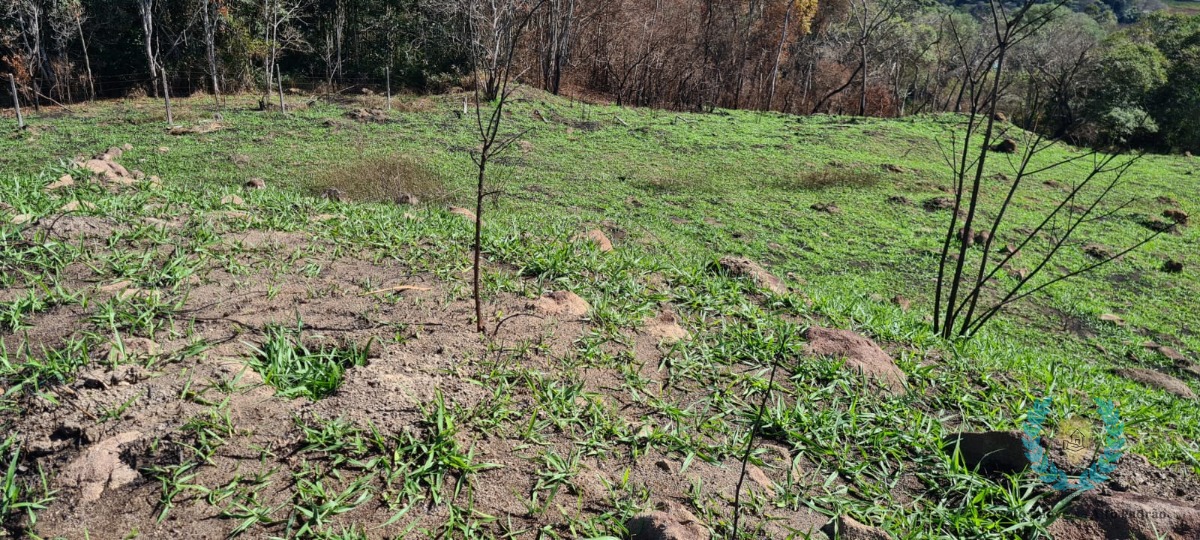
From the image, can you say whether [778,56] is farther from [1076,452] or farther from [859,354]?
[1076,452]

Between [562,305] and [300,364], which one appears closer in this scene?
[300,364]

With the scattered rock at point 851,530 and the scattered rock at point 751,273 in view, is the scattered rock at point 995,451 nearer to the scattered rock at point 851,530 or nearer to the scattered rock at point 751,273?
the scattered rock at point 851,530

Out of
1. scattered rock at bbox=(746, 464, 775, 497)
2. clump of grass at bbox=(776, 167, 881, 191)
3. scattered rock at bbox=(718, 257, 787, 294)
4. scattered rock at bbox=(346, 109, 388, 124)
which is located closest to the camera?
scattered rock at bbox=(746, 464, 775, 497)

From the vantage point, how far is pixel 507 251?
3865mm

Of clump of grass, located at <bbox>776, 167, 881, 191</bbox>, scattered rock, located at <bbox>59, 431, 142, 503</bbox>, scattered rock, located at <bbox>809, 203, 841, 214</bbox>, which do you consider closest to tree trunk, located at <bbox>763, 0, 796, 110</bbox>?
clump of grass, located at <bbox>776, 167, 881, 191</bbox>

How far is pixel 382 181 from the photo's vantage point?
8570 mm

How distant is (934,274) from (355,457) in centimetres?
728

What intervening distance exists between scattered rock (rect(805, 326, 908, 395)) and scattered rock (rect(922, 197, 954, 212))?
8.38 m

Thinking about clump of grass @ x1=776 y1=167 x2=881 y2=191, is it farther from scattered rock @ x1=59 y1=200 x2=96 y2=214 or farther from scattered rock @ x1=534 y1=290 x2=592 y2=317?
scattered rock @ x1=59 y1=200 x2=96 y2=214

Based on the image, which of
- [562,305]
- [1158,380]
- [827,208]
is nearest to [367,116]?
[827,208]

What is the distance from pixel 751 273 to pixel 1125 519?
2453 mm

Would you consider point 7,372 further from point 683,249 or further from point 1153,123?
→ point 1153,123

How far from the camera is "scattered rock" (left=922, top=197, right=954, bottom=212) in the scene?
34.6 feet

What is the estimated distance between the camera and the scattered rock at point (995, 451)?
2.31m
